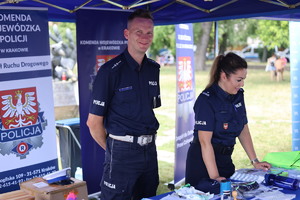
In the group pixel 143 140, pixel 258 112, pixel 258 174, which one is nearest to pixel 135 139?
pixel 143 140

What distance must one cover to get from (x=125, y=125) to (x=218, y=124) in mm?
589

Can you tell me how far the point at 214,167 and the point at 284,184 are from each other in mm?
418

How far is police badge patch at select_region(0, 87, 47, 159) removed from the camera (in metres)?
3.45

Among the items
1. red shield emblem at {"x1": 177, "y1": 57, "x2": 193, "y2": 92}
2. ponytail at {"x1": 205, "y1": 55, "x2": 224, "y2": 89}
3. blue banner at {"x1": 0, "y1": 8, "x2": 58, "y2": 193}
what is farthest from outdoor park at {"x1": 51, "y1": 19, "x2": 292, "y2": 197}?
blue banner at {"x1": 0, "y1": 8, "x2": 58, "y2": 193}

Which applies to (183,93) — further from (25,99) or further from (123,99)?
(123,99)

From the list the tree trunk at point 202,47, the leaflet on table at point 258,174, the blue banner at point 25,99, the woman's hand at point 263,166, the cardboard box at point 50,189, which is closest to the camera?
the leaflet on table at point 258,174

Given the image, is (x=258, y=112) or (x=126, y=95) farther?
(x=258, y=112)

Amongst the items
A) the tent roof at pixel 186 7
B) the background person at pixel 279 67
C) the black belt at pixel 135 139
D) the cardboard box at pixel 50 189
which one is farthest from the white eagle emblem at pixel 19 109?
the background person at pixel 279 67

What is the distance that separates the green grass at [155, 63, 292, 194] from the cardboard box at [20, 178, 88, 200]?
4.32 feet

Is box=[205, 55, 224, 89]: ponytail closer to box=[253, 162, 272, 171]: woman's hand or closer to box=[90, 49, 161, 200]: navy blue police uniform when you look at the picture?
box=[90, 49, 161, 200]: navy blue police uniform

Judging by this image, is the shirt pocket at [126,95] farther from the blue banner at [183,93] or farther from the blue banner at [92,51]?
the blue banner at [183,93]

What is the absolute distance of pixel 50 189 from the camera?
3.21 meters

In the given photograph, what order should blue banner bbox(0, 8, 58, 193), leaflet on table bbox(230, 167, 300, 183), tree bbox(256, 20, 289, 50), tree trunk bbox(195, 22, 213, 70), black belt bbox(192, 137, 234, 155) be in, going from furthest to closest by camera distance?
tree trunk bbox(195, 22, 213, 70)
tree bbox(256, 20, 289, 50)
blue banner bbox(0, 8, 58, 193)
black belt bbox(192, 137, 234, 155)
leaflet on table bbox(230, 167, 300, 183)

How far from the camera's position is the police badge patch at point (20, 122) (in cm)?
345
